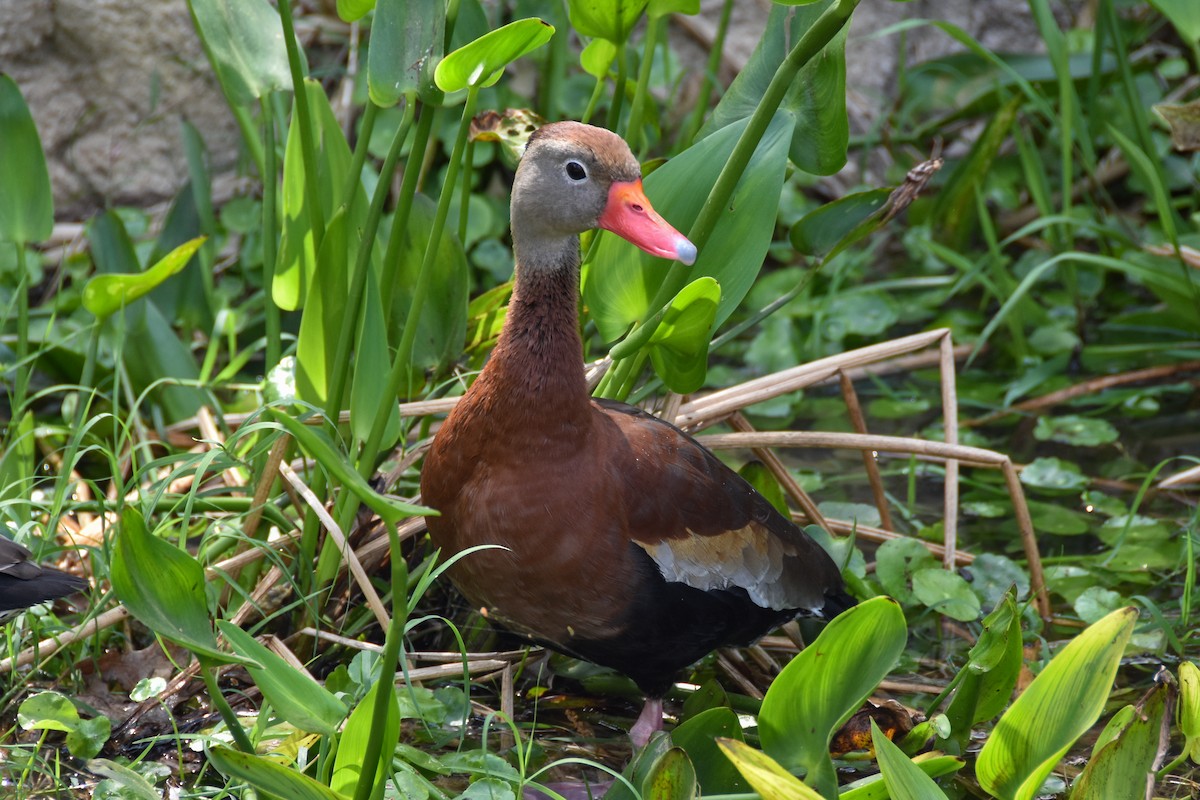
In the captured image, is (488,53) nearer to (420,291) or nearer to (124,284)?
(420,291)

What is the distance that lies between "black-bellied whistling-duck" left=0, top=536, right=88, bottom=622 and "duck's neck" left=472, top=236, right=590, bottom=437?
78 cm

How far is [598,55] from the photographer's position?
2672 mm

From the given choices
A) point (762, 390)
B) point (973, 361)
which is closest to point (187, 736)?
point (762, 390)

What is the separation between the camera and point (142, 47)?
166 inches

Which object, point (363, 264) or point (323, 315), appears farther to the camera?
point (323, 315)

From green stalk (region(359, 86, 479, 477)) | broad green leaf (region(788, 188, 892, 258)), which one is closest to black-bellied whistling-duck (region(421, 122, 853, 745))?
green stalk (region(359, 86, 479, 477))

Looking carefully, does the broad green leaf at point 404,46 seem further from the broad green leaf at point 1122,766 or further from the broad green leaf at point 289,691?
the broad green leaf at point 1122,766

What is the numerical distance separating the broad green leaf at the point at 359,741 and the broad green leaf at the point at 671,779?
14.8 inches

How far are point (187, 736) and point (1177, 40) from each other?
14.1 ft

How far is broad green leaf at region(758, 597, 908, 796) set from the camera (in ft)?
6.13

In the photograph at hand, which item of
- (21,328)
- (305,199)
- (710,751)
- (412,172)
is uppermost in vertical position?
(412,172)

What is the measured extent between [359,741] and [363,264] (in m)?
0.89

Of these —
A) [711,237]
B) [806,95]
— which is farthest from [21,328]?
[806,95]

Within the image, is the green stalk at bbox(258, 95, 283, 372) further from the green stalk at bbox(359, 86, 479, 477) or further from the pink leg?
the pink leg
